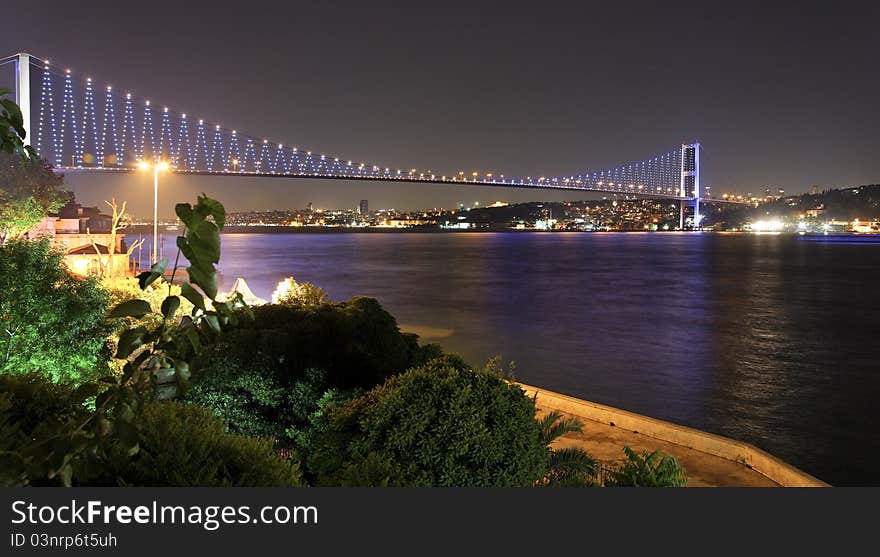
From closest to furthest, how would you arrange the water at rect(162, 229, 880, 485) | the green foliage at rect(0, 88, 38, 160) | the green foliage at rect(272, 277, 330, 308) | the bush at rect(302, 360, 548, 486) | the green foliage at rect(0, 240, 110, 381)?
the green foliage at rect(0, 88, 38, 160), the bush at rect(302, 360, 548, 486), the green foliage at rect(0, 240, 110, 381), the green foliage at rect(272, 277, 330, 308), the water at rect(162, 229, 880, 485)

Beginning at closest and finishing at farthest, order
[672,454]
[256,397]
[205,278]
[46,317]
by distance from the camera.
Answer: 1. [205,278]
2. [46,317]
3. [256,397]
4. [672,454]

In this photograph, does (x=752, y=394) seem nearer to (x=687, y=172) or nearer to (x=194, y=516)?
(x=194, y=516)

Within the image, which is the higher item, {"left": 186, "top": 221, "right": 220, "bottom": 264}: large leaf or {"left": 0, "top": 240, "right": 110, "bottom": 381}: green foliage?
{"left": 186, "top": 221, "right": 220, "bottom": 264}: large leaf

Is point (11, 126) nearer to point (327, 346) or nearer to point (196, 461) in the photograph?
point (196, 461)

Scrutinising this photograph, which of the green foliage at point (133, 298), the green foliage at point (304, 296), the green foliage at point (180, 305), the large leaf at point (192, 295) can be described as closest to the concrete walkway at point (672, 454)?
the green foliage at point (304, 296)

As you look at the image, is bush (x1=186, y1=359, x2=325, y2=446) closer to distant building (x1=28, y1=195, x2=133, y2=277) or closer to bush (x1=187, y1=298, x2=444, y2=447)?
bush (x1=187, y1=298, x2=444, y2=447)

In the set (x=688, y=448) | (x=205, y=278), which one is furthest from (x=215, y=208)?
(x=688, y=448)

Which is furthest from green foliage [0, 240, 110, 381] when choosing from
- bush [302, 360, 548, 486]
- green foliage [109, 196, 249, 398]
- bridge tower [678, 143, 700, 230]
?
bridge tower [678, 143, 700, 230]
